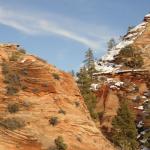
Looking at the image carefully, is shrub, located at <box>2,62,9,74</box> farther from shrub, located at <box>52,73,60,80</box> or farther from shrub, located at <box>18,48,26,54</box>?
shrub, located at <box>52,73,60,80</box>

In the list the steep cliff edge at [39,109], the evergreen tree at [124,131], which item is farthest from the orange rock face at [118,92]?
the steep cliff edge at [39,109]

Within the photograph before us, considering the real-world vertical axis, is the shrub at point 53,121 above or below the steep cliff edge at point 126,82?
below

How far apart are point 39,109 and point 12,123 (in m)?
5.01

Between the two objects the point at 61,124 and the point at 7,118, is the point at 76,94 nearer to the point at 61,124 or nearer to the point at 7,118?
the point at 61,124

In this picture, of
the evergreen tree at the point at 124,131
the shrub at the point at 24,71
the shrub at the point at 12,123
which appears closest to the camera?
the shrub at the point at 12,123

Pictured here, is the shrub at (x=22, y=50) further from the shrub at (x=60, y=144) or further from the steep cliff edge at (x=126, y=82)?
the steep cliff edge at (x=126, y=82)

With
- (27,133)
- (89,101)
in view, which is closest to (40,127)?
(27,133)

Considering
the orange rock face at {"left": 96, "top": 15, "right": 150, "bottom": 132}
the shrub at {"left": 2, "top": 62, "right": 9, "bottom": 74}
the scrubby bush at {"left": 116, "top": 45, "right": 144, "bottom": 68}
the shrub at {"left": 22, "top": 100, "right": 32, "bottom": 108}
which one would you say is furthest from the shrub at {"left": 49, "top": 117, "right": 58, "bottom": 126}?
the scrubby bush at {"left": 116, "top": 45, "right": 144, "bottom": 68}

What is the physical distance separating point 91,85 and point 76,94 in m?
38.6

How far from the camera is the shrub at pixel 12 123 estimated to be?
46931 mm

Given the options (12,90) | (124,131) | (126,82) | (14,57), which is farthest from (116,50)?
(12,90)

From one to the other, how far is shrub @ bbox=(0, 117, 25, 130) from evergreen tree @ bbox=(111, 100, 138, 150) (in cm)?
2651

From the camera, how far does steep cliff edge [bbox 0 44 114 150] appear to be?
152 feet

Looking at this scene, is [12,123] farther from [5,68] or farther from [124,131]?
[124,131]
